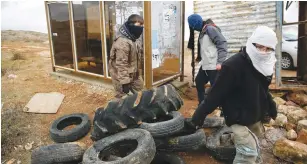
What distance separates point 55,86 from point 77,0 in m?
2.81

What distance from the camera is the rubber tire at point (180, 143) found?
3621mm

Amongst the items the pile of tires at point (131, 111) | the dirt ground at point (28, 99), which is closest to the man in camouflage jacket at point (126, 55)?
the pile of tires at point (131, 111)

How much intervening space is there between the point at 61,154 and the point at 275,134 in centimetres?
352

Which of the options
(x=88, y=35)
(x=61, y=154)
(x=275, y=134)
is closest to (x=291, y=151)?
(x=275, y=134)

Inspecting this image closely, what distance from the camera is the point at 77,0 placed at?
23.7 ft

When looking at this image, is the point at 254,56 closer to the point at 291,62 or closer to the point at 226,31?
the point at 226,31

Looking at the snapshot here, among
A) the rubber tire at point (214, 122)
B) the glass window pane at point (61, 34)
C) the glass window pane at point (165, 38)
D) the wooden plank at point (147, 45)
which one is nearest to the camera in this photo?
the rubber tire at point (214, 122)

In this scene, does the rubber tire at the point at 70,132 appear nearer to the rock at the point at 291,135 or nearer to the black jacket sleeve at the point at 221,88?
the black jacket sleeve at the point at 221,88

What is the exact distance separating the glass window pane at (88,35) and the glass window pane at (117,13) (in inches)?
15.0

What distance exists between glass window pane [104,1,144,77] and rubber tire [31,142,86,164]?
3011 millimetres

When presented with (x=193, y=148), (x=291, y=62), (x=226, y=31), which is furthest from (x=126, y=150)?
(x=291, y=62)

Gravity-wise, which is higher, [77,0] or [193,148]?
[77,0]

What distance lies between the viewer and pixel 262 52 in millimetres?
2395

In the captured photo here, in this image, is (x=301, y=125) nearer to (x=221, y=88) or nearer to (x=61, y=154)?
(x=221, y=88)
